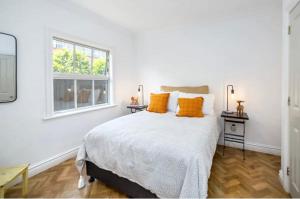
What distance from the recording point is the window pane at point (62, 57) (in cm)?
249

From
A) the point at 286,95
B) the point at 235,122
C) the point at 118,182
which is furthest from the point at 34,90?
the point at 235,122

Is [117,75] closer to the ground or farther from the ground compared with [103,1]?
closer to the ground

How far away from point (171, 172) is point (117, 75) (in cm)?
278

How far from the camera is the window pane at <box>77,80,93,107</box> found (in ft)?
9.55

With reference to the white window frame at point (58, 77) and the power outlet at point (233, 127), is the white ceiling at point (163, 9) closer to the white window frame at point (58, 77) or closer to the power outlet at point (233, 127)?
the white window frame at point (58, 77)

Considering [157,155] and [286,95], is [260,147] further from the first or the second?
[157,155]

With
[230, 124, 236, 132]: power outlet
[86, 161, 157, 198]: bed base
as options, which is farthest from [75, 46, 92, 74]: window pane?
[230, 124, 236, 132]: power outlet

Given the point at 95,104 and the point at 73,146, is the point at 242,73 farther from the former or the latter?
the point at 73,146

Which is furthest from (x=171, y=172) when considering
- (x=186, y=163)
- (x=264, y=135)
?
(x=264, y=135)

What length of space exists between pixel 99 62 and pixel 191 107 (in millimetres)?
2146

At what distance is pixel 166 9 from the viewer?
2.75m

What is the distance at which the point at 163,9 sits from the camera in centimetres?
275

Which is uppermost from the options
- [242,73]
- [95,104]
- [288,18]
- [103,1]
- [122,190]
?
[103,1]

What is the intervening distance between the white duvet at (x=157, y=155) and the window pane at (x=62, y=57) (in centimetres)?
140
